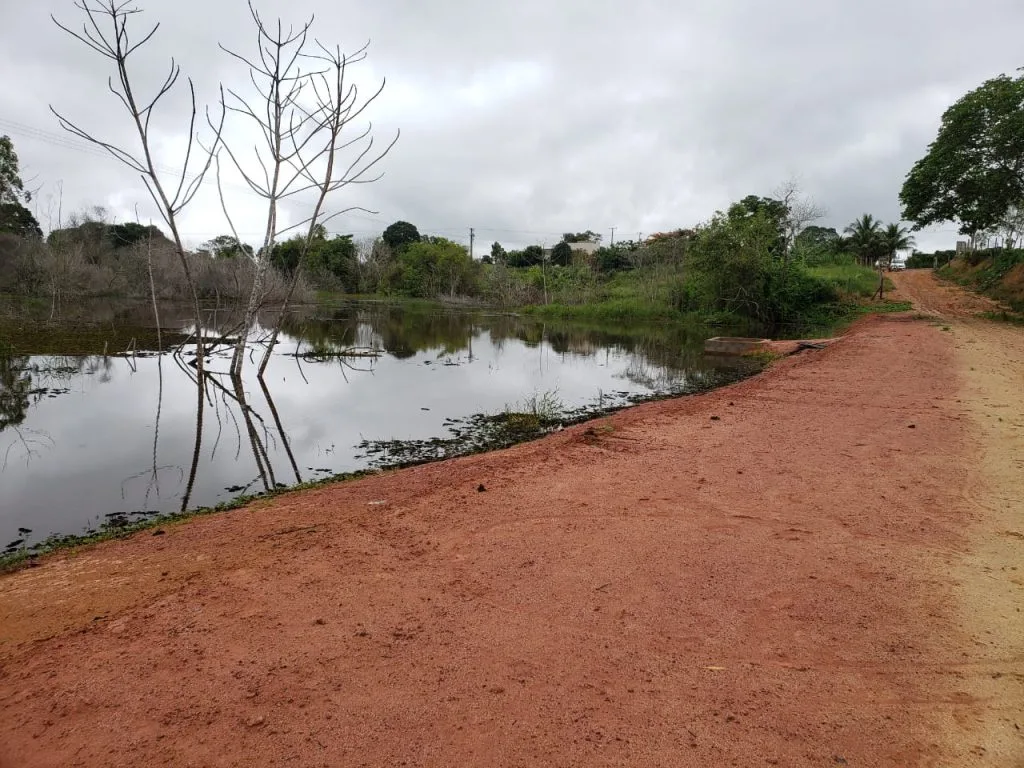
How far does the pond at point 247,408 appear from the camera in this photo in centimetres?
605

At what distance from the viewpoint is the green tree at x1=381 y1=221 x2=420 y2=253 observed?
56.9 meters

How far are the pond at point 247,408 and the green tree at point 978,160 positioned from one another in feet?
31.6

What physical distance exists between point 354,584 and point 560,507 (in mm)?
1869

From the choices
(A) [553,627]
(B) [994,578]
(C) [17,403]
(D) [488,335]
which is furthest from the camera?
(D) [488,335]

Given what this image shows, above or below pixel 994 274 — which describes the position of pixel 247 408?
below

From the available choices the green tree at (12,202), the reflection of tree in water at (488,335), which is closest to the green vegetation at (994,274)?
the reflection of tree in water at (488,335)

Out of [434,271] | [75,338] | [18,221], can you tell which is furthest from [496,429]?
[434,271]

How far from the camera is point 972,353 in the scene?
13602mm

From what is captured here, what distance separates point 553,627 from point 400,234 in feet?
191

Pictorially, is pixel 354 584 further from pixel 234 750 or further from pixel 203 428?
pixel 203 428

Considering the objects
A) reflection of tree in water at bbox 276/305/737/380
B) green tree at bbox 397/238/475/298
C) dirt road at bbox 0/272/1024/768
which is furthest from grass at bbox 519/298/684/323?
dirt road at bbox 0/272/1024/768

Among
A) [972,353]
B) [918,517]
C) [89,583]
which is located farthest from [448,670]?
[972,353]

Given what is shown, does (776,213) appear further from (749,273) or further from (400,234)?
(400,234)

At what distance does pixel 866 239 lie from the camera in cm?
4706
